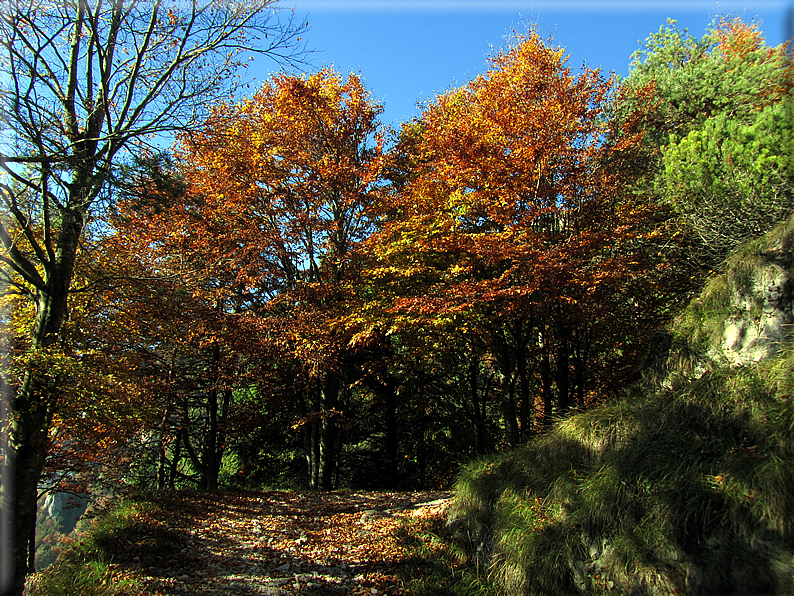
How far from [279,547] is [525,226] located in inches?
283

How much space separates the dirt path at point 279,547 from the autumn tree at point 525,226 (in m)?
3.85

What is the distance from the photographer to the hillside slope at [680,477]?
3945mm

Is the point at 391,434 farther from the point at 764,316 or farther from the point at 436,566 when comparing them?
the point at 764,316

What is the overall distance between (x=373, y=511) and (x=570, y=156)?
311 inches

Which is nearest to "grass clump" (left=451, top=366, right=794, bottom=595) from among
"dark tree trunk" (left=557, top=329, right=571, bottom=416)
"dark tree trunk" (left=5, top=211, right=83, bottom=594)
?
"dark tree trunk" (left=557, top=329, right=571, bottom=416)

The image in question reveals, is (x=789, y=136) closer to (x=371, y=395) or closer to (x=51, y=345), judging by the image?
(x=51, y=345)

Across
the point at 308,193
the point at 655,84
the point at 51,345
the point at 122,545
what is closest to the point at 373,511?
the point at 122,545

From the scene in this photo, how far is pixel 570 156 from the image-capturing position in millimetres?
9297

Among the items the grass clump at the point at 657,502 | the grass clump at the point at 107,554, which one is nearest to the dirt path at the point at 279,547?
the grass clump at the point at 107,554

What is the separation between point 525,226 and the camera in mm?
9383

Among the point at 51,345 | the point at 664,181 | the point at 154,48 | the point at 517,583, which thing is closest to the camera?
the point at 517,583

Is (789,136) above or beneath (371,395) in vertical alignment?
above

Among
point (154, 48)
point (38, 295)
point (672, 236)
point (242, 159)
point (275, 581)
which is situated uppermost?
point (242, 159)

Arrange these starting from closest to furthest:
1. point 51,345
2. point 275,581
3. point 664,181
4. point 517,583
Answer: point 517,583
point 51,345
point 275,581
point 664,181
